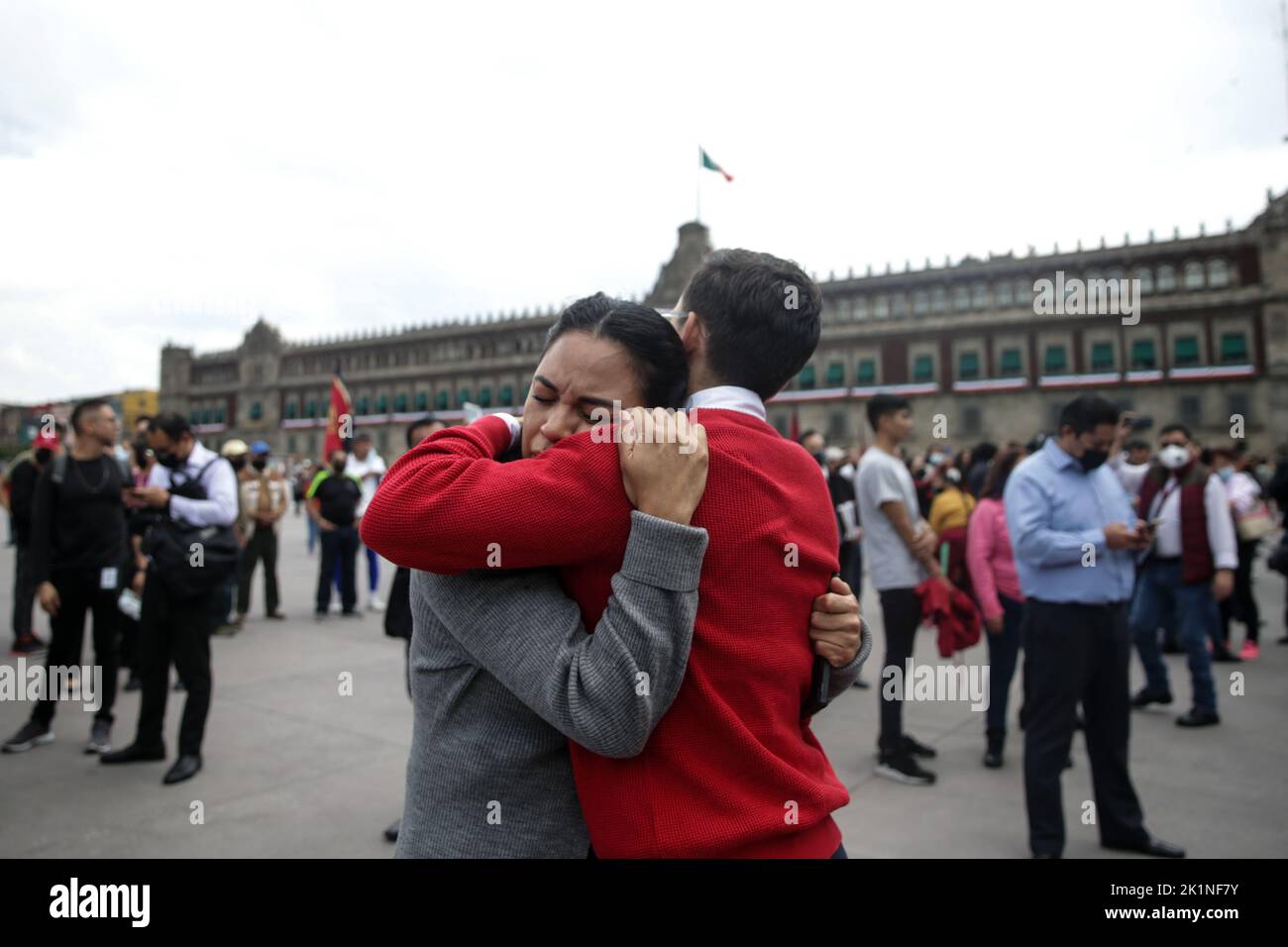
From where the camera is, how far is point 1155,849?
3.44 meters

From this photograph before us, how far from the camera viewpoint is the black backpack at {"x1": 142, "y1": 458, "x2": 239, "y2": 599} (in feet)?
14.1

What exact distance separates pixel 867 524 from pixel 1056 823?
178 centimetres

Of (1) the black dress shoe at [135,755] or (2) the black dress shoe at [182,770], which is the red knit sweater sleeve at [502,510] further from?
(1) the black dress shoe at [135,755]

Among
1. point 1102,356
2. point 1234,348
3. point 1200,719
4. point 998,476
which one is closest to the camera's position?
point 998,476

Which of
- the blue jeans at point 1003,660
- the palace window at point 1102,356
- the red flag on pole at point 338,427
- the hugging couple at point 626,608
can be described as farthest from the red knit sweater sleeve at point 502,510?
the palace window at point 1102,356

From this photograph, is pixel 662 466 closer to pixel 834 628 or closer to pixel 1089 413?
pixel 834 628

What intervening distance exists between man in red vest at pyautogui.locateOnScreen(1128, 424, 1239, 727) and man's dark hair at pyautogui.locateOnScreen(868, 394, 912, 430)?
225cm

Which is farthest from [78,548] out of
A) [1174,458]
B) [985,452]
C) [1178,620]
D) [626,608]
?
[1174,458]

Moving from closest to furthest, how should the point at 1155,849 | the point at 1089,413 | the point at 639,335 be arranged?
the point at 639,335
the point at 1155,849
the point at 1089,413

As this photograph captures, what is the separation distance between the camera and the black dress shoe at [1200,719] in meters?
5.30

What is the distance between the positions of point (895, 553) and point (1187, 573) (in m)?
2.93

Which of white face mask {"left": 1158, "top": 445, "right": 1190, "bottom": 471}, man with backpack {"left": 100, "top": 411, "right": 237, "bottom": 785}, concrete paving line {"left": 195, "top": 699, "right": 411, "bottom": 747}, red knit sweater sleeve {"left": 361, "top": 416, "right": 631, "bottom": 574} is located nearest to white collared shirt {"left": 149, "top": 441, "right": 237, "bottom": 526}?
man with backpack {"left": 100, "top": 411, "right": 237, "bottom": 785}
